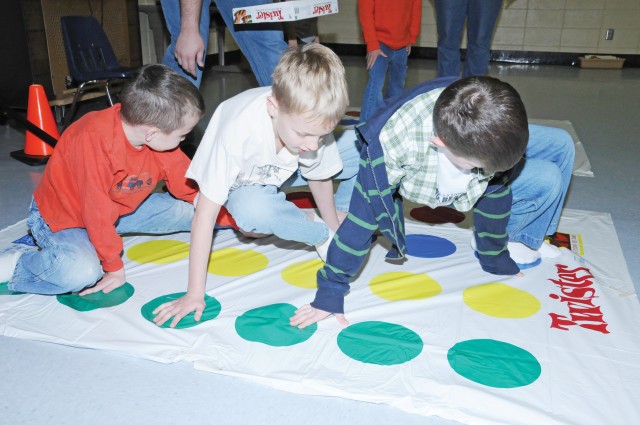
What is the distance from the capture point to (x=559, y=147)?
4.70 feet

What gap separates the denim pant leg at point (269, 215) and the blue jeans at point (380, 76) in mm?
1411

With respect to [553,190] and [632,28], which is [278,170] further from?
[632,28]

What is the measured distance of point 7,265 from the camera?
1.35 metres

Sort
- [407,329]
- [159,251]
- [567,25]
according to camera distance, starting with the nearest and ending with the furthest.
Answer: [407,329]
[159,251]
[567,25]

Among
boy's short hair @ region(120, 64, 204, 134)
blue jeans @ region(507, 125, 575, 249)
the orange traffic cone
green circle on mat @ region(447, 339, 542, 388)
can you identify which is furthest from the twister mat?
the orange traffic cone

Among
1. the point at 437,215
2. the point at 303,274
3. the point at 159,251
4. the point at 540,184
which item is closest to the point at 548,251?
the point at 540,184

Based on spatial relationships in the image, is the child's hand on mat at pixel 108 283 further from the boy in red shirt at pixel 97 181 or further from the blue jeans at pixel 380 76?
the blue jeans at pixel 380 76

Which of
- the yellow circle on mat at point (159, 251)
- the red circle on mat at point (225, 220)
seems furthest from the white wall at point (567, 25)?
the yellow circle on mat at point (159, 251)

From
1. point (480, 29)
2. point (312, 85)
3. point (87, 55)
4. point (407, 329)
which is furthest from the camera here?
point (87, 55)

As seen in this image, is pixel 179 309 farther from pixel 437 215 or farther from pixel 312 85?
pixel 437 215

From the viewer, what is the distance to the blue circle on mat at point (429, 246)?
5.05ft

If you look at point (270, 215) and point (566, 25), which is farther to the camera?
point (566, 25)

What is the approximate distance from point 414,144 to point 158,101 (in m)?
0.57

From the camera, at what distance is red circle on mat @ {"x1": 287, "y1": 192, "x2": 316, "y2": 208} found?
6.02ft
